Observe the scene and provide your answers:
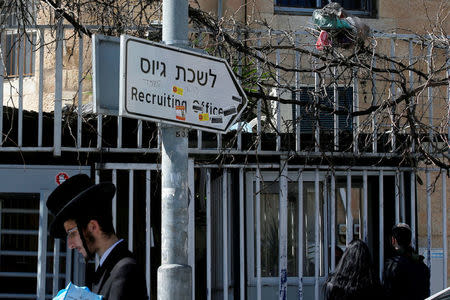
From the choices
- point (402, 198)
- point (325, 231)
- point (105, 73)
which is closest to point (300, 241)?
point (325, 231)

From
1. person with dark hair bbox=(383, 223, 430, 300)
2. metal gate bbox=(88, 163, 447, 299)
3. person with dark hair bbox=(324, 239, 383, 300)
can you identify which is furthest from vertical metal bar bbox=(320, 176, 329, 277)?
person with dark hair bbox=(324, 239, 383, 300)

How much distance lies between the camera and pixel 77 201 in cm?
401

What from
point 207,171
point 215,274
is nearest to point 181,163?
point 207,171

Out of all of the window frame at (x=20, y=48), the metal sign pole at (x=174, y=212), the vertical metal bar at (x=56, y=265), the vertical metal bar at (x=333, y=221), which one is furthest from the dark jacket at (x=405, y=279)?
the window frame at (x=20, y=48)

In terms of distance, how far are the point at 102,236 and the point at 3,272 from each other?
10.7 ft

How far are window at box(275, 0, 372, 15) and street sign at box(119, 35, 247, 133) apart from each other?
21.3 feet

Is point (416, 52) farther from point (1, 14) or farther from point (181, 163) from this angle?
point (181, 163)

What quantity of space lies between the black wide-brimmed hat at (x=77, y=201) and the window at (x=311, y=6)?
6898mm

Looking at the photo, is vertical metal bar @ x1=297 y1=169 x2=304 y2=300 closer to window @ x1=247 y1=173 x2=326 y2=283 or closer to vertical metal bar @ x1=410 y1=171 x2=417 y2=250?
window @ x1=247 y1=173 x2=326 y2=283

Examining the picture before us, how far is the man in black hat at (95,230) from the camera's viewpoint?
383 centimetres

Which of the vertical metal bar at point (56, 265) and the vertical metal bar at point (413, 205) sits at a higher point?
the vertical metal bar at point (413, 205)

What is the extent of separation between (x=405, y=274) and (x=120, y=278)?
9.83 ft

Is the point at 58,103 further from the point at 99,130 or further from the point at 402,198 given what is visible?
the point at 402,198

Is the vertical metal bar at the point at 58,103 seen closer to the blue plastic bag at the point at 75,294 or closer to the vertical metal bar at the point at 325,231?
the vertical metal bar at the point at 325,231
